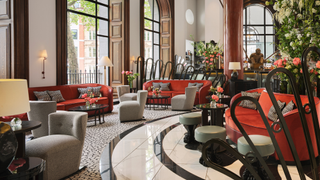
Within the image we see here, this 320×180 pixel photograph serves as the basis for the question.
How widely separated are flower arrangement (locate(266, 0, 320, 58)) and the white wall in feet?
20.2

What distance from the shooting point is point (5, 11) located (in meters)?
6.21

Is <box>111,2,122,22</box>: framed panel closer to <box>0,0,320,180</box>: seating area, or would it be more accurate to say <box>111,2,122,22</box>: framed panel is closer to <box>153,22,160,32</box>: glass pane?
<box>0,0,320,180</box>: seating area

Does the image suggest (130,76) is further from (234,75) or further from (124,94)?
(234,75)

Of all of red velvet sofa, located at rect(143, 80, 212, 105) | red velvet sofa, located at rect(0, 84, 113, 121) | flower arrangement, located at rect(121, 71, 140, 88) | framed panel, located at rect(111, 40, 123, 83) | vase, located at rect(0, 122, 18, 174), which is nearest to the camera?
vase, located at rect(0, 122, 18, 174)

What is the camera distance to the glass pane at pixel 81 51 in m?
11.6

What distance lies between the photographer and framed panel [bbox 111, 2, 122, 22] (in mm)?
10922

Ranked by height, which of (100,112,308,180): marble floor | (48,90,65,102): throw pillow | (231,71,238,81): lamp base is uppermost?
(231,71,238,81): lamp base

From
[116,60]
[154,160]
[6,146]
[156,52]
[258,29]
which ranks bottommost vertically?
[154,160]

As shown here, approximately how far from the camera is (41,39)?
23.5ft

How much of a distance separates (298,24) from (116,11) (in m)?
9.13

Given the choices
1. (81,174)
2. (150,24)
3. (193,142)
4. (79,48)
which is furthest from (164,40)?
(81,174)

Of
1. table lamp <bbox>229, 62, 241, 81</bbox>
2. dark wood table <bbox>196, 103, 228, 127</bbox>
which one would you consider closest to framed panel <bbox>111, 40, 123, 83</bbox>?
table lamp <bbox>229, 62, 241, 81</bbox>

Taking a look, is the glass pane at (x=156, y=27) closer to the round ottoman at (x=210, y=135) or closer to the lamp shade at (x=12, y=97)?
the round ottoman at (x=210, y=135)

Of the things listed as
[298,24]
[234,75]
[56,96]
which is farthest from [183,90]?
[298,24]
